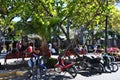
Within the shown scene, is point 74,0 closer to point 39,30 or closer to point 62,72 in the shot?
point 39,30

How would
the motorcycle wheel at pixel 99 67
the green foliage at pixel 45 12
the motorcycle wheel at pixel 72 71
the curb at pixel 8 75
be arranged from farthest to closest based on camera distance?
the motorcycle wheel at pixel 99 67 → the green foliage at pixel 45 12 → the motorcycle wheel at pixel 72 71 → the curb at pixel 8 75

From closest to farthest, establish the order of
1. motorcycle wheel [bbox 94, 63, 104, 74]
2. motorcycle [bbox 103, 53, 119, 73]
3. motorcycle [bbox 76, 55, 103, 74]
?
motorcycle wheel [bbox 94, 63, 104, 74]
motorcycle [bbox 76, 55, 103, 74]
motorcycle [bbox 103, 53, 119, 73]

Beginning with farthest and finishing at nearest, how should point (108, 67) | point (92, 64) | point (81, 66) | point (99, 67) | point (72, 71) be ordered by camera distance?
point (81, 66), point (108, 67), point (92, 64), point (99, 67), point (72, 71)

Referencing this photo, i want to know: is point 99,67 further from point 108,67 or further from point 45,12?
point 45,12

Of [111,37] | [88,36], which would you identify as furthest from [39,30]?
[111,37]

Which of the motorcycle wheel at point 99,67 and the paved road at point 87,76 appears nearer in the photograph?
the paved road at point 87,76

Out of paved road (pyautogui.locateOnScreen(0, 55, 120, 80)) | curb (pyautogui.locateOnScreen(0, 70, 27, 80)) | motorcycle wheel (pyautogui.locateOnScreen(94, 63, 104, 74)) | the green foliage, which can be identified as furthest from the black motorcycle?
curb (pyautogui.locateOnScreen(0, 70, 27, 80))

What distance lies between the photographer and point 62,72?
15.5 m

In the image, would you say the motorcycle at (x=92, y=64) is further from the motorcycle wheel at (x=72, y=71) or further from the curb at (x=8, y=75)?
the curb at (x=8, y=75)

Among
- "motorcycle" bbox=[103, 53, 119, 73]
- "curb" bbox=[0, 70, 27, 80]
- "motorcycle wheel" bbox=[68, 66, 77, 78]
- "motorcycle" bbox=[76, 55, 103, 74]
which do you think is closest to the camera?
"curb" bbox=[0, 70, 27, 80]

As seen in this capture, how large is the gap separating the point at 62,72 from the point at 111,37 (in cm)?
4072

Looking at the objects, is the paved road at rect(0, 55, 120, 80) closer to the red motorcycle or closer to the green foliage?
the red motorcycle

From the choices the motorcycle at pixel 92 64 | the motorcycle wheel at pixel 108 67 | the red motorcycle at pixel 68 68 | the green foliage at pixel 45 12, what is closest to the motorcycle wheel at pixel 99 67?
the motorcycle at pixel 92 64

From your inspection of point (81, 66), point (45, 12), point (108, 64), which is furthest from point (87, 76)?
point (45, 12)
